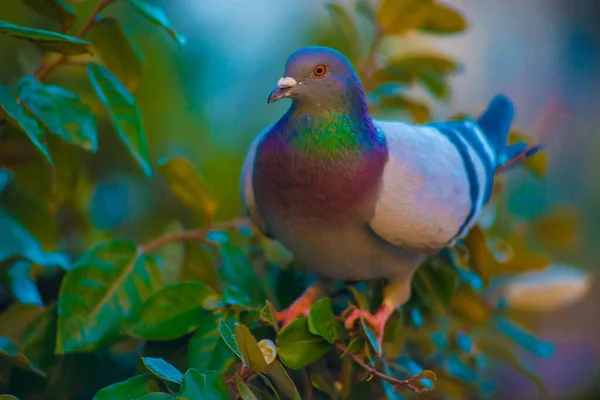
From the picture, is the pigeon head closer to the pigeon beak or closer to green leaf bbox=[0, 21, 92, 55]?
the pigeon beak

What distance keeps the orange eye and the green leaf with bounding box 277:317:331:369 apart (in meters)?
0.28

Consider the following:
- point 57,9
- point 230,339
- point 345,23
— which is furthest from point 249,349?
point 345,23

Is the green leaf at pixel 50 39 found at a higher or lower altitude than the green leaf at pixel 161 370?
higher

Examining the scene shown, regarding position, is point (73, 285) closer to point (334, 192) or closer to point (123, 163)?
point (334, 192)

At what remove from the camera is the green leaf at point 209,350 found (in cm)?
69

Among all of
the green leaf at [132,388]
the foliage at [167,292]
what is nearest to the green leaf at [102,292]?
the foliage at [167,292]

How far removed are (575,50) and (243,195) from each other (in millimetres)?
2326

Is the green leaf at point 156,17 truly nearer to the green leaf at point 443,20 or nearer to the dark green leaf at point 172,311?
the dark green leaf at point 172,311

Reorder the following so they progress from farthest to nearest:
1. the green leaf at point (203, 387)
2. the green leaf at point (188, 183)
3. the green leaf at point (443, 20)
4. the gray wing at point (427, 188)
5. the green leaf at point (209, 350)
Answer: the green leaf at point (443, 20), the green leaf at point (188, 183), the gray wing at point (427, 188), the green leaf at point (209, 350), the green leaf at point (203, 387)

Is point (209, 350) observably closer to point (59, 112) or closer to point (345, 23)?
point (59, 112)

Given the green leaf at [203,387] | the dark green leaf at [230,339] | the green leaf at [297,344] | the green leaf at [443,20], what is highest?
the green leaf at [443,20]

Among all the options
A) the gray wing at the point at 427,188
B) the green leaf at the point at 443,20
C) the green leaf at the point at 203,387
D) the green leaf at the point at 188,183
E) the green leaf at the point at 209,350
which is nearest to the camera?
the green leaf at the point at 203,387

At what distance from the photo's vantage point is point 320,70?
2.50 feet

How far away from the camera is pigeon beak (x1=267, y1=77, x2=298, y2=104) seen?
744 millimetres
